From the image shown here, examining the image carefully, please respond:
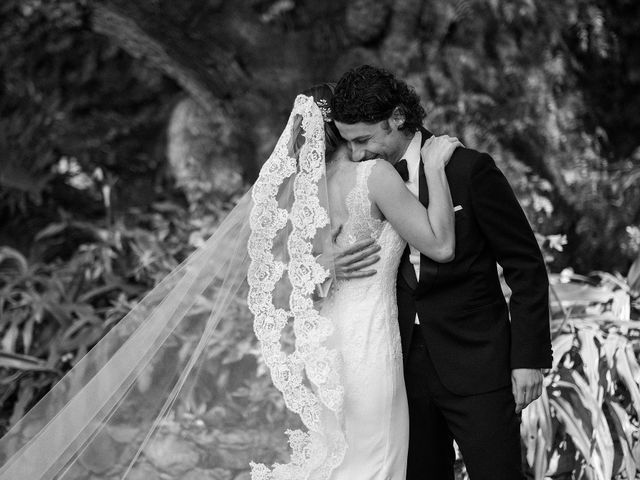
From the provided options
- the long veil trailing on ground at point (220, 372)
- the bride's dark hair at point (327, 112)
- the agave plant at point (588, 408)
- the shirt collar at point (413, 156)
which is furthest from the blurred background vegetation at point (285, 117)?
the shirt collar at point (413, 156)

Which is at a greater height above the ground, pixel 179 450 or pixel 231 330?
pixel 231 330

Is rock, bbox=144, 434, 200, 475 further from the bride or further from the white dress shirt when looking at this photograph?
the white dress shirt

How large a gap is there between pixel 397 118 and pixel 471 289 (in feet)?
1.81

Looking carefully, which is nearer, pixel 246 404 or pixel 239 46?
pixel 246 404

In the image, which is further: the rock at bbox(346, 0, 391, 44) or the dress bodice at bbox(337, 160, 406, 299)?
the rock at bbox(346, 0, 391, 44)

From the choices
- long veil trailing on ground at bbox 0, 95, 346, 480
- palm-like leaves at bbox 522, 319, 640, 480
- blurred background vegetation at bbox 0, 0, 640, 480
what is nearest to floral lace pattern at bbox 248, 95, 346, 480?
long veil trailing on ground at bbox 0, 95, 346, 480

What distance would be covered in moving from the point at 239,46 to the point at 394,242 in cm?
409

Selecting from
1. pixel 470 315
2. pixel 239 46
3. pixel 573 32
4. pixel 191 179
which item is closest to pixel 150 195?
pixel 191 179

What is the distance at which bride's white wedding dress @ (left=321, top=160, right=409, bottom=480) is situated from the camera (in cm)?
245

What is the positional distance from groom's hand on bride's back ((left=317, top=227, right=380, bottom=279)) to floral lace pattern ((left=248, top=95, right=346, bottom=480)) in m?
0.04

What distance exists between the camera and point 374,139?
96.2 inches

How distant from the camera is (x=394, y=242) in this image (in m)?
2.49

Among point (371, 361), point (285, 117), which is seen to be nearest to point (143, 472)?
point (371, 361)

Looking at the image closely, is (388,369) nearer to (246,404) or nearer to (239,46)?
(246,404)
